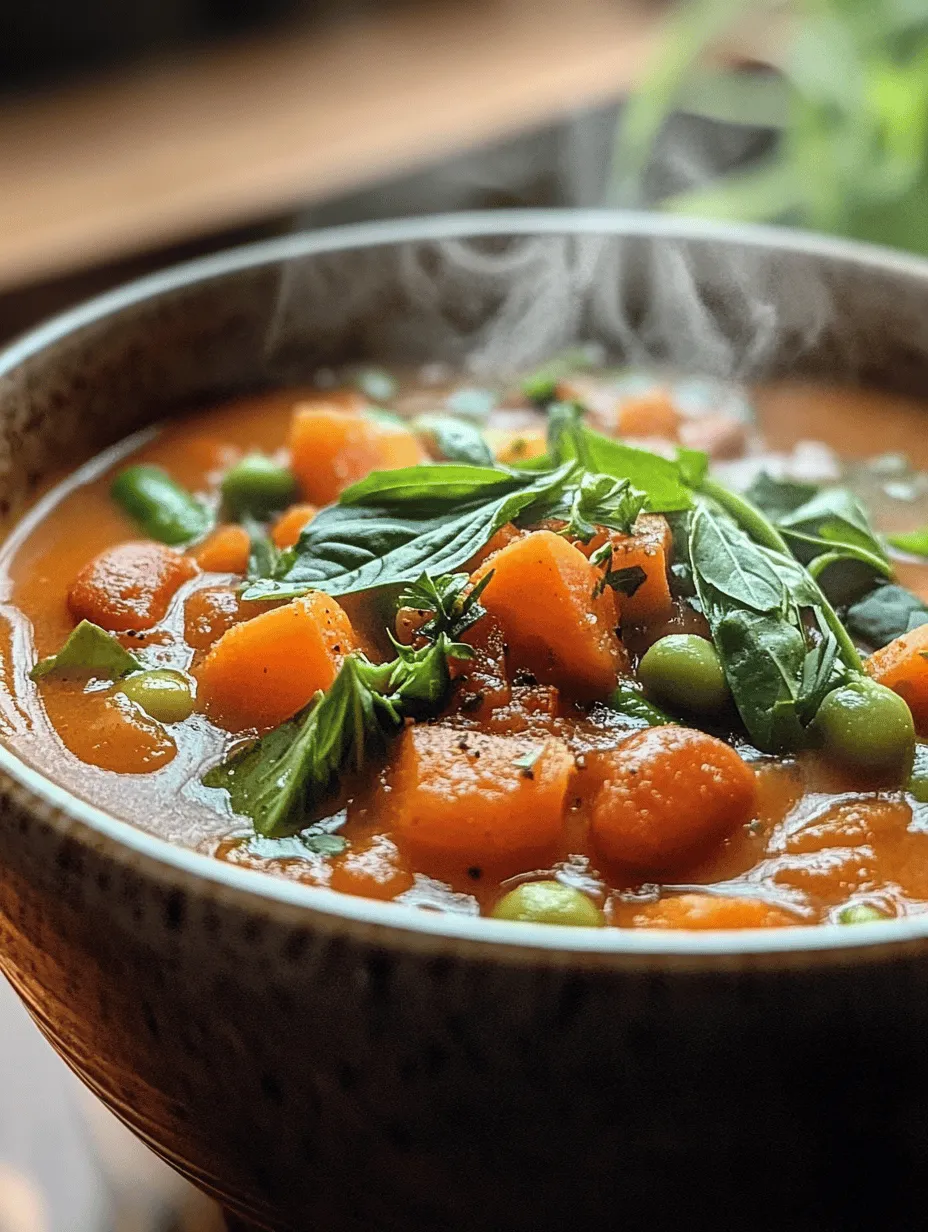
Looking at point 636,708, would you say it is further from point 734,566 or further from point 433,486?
point 433,486

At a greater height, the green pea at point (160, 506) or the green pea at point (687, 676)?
the green pea at point (687, 676)

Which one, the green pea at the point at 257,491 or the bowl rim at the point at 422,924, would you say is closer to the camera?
the bowl rim at the point at 422,924

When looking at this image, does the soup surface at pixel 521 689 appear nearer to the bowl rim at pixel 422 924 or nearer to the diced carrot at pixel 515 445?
the diced carrot at pixel 515 445

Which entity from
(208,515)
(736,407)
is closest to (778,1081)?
(208,515)

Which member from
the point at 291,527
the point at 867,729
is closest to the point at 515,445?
the point at 291,527

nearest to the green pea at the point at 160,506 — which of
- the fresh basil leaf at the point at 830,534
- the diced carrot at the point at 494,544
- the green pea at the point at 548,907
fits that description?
the diced carrot at the point at 494,544
